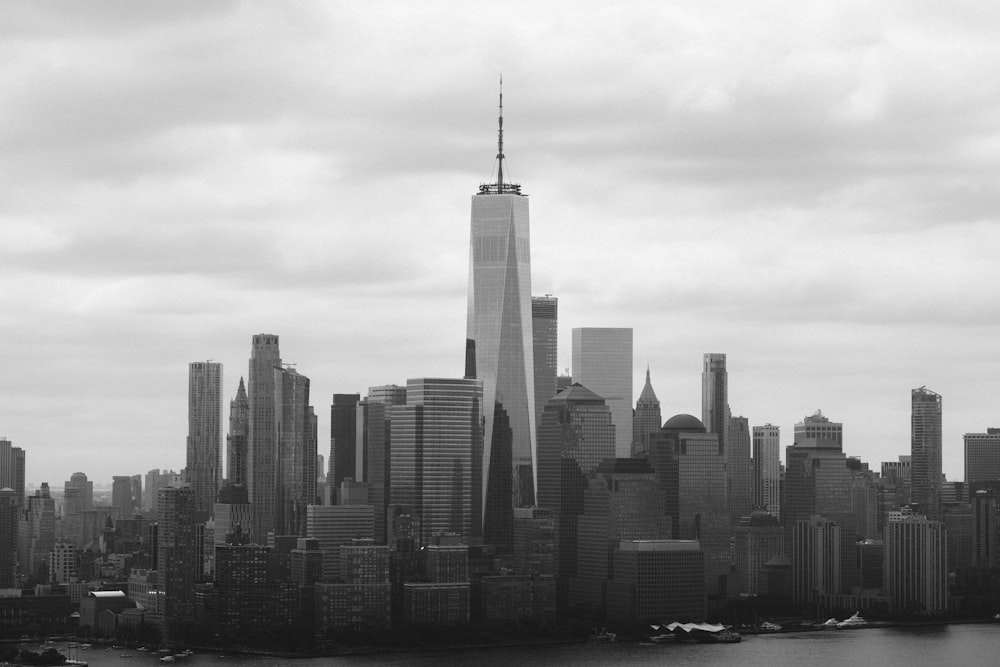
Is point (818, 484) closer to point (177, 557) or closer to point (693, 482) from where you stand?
point (693, 482)

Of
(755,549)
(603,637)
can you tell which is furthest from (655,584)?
(755,549)

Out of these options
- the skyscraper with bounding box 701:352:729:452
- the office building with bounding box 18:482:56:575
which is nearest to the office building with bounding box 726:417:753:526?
the skyscraper with bounding box 701:352:729:452

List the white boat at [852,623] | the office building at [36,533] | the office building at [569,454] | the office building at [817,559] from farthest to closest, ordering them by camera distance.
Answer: the office building at [36,533], the office building at [817,559], the office building at [569,454], the white boat at [852,623]

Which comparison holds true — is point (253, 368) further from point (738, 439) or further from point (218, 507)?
point (738, 439)

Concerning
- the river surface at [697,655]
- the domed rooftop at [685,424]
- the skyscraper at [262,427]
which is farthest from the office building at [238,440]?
the river surface at [697,655]

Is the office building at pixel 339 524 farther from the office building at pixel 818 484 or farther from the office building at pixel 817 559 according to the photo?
the office building at pixel 818 484

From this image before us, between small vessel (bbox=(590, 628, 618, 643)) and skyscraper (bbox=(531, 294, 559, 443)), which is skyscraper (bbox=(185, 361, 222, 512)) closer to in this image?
skyscraper (bbox=(531, 294, 559, 443))

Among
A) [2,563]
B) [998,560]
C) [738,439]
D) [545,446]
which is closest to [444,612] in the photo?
[545,446]
